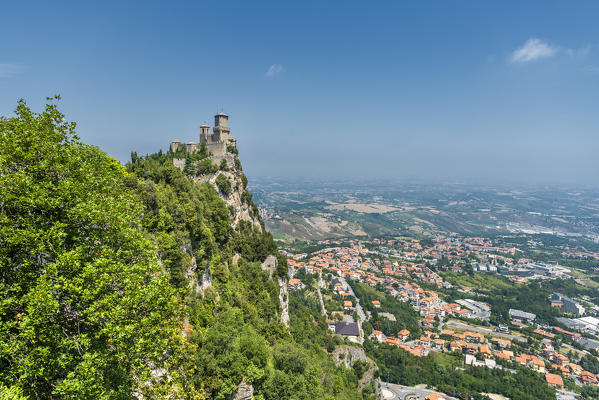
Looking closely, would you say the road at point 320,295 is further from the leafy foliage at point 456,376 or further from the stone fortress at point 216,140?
the stone fortress at point 216,140

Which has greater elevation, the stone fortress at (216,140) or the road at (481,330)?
the stone fortress at (216,140)

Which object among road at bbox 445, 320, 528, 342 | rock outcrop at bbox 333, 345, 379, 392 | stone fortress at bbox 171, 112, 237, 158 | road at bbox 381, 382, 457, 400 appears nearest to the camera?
stone fortress at bbox 171, 112, 237, 158

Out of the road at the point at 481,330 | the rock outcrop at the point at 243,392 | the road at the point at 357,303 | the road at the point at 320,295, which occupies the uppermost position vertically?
the rock outcrop at the point at 243,392

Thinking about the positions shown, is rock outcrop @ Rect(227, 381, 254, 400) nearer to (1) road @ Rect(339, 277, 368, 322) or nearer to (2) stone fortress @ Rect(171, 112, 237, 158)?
(2) stone fortress @ Rect(171, 112, 237, 158)

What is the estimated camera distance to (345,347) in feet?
124

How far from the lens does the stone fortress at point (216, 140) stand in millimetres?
32844

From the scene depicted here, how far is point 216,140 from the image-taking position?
34.1 m

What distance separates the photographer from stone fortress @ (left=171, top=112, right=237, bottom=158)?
108ft

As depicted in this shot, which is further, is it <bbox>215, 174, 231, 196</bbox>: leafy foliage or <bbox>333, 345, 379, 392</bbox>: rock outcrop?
<bbox>333, 345, 379, 392</bbox>: rock outcrop

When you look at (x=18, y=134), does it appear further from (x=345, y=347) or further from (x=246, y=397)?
(x=345, y=347)

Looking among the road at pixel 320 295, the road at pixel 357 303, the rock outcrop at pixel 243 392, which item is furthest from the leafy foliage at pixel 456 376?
the rock outcrop at pixel 243 392

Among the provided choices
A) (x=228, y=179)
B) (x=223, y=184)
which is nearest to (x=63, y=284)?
(x=223, y=184)

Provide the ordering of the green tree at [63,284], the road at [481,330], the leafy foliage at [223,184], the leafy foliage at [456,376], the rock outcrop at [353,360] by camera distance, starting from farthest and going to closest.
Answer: the road at [481,330], the leafy foliage at [456,376], the rock outcrop at [353,360], the leafy foliage at [223,184], the green tree at [63,284]

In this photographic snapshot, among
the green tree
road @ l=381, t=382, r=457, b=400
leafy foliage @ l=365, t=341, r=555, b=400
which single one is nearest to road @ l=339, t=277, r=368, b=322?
leafy foliage @ l=365, t=341, r=555, b=400
